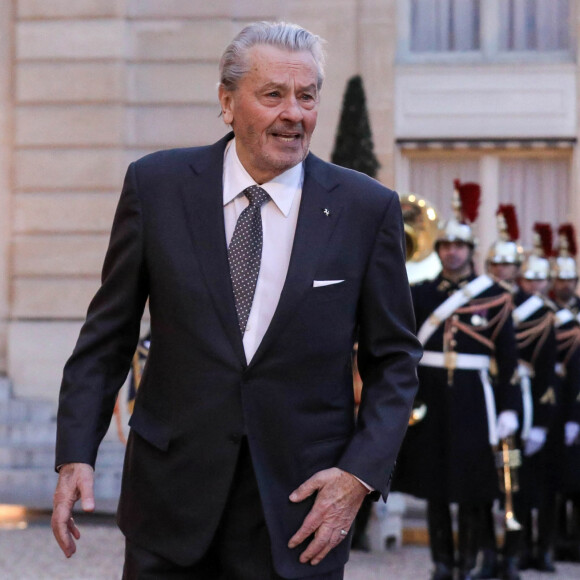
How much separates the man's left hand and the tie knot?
61 centimetres

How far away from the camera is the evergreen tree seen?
40.4 ft

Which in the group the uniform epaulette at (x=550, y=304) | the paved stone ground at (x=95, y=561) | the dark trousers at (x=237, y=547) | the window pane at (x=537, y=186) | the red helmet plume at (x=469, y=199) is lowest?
the paved stone ground at (x=95, y=561)

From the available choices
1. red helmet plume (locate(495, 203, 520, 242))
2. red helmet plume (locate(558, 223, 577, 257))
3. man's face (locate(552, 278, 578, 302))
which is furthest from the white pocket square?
red helmet plume (locate(558, 223, 577, 257))

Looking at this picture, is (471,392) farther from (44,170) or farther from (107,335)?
(44,170)

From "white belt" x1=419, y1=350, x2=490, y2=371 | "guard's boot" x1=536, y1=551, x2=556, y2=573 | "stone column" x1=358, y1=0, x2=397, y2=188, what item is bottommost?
"guard's boot" x1=536, y1=551, x2=556, y2=573

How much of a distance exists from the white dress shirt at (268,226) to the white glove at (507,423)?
4.98 meters

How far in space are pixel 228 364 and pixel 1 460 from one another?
875 centimetres

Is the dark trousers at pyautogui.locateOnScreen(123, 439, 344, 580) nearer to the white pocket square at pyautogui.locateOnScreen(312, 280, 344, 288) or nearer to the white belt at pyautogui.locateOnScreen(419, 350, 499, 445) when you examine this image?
the white pocket square at pyautogui.locateOnScreen(312, 280, 344, 288)

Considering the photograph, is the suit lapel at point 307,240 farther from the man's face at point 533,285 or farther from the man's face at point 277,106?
the man's face at point 533,285

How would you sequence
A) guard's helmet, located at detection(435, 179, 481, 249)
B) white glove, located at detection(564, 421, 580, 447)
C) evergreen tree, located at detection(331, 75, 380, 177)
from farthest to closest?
evergreen tree, located at detection(331, 75, 380, 177) → white glove, located at detection(564, 421, 580, 447) → guard's helmet, located at detection(435, 179, 481, 249)

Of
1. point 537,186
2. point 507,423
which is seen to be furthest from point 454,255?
point 537,186

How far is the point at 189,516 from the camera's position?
311 cm

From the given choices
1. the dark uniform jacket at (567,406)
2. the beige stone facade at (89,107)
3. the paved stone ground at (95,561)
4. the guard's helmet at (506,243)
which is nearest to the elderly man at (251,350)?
the paved stone ground at (95,561)

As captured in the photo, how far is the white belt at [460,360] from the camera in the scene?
815 centimetres
